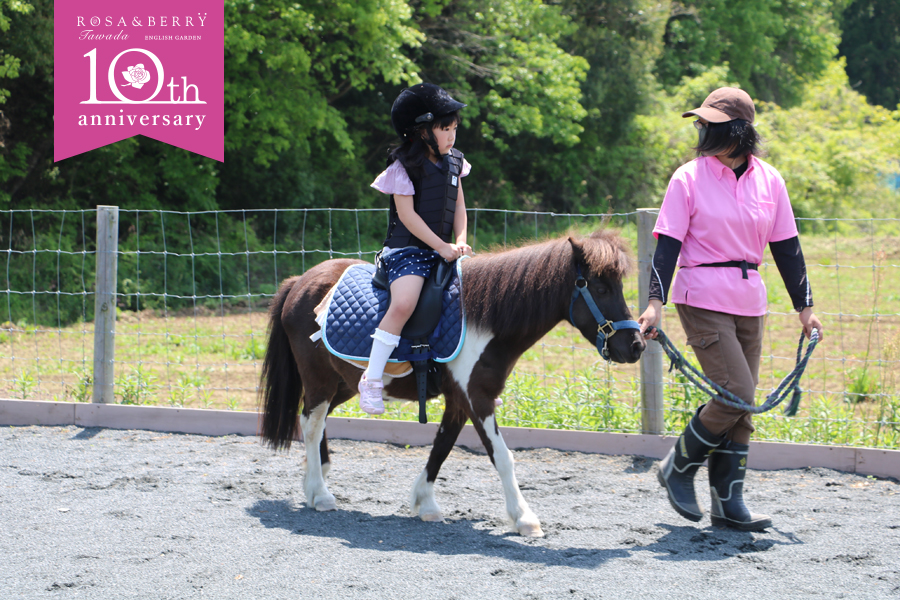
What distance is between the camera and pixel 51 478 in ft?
14.3

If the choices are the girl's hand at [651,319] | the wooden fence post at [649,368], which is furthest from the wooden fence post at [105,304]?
the girl's hand at [651,319]

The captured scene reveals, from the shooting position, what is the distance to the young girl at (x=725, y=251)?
10.9ft

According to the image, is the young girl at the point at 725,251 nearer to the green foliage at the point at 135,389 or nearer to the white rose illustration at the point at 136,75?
the green foliage at the point at 135,389

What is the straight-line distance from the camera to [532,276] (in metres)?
3.51

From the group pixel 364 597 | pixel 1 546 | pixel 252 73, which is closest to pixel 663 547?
pixel 364 597

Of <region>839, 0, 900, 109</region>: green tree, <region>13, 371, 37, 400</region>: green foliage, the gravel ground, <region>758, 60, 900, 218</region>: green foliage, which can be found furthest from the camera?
<region>839, 0, 900, 109</region>: green tree

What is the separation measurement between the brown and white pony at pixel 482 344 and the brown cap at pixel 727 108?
24.7 inches

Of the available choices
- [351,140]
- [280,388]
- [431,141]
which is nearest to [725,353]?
[431,141]

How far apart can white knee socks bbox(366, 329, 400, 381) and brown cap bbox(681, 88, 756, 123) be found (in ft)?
5.27

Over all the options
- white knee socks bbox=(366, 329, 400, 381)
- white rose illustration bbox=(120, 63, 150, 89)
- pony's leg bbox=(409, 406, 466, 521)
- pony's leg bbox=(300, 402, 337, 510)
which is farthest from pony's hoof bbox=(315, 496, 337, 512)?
white rose illustration bbox=(120, 63, 150, 89)

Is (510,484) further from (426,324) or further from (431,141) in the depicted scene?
(431,141)

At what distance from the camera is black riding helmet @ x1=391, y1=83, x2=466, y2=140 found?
3.55m

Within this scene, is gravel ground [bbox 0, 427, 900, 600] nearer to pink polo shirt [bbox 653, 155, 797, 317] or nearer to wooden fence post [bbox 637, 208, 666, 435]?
wooden fence post [bbox 637, 208, 666, 435]

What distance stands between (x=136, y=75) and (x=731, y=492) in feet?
28.6
